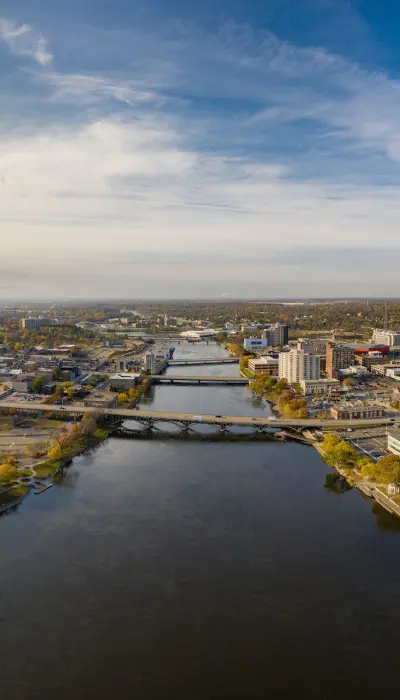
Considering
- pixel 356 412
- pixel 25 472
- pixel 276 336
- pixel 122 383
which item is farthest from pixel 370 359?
pixel 25 472

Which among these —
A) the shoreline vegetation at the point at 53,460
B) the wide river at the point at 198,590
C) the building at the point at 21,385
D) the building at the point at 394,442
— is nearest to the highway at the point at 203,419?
the shoreline vegetation at the point at 53,460

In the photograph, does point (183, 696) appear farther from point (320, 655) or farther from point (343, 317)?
point (343, 317)

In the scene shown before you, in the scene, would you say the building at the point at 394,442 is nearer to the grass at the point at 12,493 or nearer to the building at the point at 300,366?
the grass at the point at 12,493

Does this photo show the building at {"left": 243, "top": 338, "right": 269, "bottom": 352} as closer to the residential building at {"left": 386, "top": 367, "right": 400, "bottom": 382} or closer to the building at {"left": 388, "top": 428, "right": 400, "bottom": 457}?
the residential building at {"left": 386, "top": 367, "right": 400, "bottom": 382}

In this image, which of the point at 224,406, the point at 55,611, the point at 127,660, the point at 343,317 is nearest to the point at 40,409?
the point at 224,406

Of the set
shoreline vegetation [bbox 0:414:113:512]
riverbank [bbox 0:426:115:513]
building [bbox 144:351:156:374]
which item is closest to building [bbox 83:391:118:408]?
shoreline vegetation [bbox 0:414:113:512]

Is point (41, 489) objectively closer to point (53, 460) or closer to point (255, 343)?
point (53, 460)
